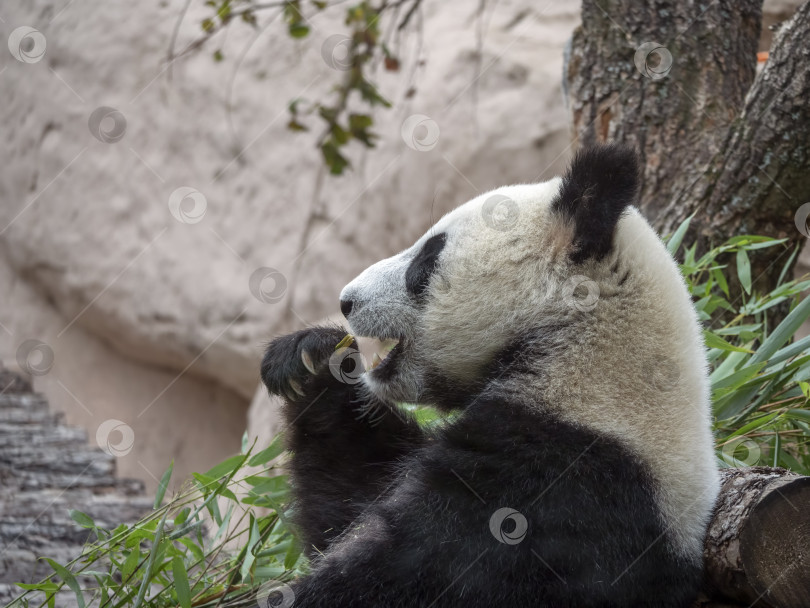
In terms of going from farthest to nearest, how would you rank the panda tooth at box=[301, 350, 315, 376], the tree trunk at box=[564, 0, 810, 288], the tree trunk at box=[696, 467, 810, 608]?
1. the tree trunk at box=[564, 0, 810, 288]
2. the panda tooth at box=[301, 350, 315, 376]
3. the tree trunk at box=[696, 467, 810, 608]

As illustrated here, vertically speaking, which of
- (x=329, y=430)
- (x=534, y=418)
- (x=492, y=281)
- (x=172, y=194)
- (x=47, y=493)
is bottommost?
(x=172, y=194)

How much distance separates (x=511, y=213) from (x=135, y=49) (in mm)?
5547

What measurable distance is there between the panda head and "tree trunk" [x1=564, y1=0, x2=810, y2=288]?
87cm

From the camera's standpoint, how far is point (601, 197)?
1.71 meters

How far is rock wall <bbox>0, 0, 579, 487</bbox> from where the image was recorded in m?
6.15

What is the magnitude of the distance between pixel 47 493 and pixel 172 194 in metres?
3.93

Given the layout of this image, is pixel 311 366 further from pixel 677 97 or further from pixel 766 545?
pixel 677 97

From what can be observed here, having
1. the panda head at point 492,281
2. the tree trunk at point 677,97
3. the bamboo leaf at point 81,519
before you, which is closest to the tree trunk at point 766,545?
the panda head at point 492,281

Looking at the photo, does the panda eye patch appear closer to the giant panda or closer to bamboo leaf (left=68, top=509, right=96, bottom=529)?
the giant panda

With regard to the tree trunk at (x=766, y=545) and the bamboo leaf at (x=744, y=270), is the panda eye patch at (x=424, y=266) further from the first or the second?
the bamboo leaf at (x=744, y=270)

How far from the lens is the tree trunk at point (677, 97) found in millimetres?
2537

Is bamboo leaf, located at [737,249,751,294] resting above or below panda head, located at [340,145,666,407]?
below

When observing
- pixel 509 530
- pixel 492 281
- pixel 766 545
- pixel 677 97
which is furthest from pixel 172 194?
pixel 766 545

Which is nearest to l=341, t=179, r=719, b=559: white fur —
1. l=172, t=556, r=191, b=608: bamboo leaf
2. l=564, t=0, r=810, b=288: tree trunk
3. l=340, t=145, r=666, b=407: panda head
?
l=340, t=145, r=666, b=407: panda head
